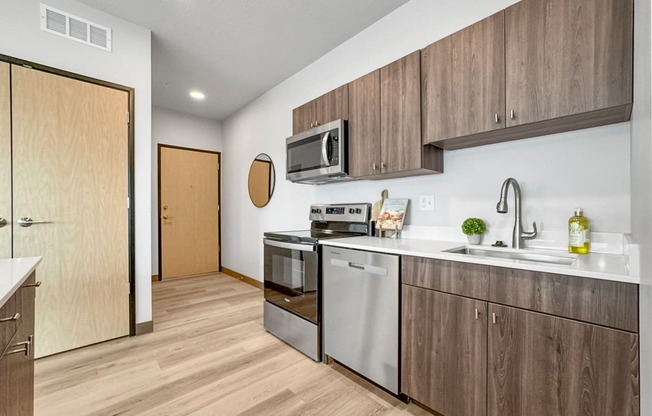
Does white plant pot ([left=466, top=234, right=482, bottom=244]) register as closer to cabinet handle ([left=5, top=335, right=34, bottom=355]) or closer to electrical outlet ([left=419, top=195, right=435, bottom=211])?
electrical outlet ([left=419, top=195, right=435, bottom=211])

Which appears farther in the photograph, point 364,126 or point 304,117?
point 304,117

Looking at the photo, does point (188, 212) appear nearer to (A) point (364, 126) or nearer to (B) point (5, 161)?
(B) point (5, 161)

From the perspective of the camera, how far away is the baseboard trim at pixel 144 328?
2.51 metres

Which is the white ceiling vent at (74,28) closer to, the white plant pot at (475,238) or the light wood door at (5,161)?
the light wood door at (5,161)

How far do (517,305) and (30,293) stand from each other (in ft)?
6.51

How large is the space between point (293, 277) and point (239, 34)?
2213mm

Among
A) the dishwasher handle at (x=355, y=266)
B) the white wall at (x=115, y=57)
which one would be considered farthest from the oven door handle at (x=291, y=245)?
the white wall at (x=115, y=57)

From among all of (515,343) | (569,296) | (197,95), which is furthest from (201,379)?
(197,95)

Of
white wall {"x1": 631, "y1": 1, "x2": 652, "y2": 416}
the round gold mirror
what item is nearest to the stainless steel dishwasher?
white wall {"x1": 631, "y1": 1, "x2": 652, "y2": 416}

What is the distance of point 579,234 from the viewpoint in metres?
1.36

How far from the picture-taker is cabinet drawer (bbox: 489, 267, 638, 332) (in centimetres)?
95

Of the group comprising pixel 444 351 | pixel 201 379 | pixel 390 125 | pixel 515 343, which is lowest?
pixel 201 379

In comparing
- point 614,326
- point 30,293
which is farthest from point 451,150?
point 30,293

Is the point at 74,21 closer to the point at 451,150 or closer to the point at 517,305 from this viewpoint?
the point at 451,150
